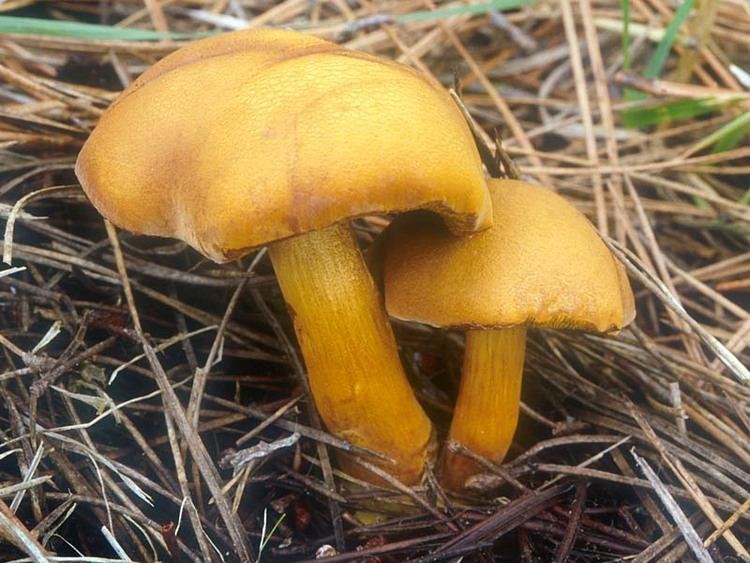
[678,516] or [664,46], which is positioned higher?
[664,46]

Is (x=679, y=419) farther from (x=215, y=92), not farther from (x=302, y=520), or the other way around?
(x=215, y=92)

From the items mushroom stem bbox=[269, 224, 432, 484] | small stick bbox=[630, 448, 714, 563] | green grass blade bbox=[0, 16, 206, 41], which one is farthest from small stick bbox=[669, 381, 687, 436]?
green grass blade bbox=[0, 16, 206, 41]

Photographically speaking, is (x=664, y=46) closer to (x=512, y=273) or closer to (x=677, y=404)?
(x=677, y=404)

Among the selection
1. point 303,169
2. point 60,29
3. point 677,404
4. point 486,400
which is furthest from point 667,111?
point 60,29

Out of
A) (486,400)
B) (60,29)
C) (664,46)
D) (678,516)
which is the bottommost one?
(678,516)

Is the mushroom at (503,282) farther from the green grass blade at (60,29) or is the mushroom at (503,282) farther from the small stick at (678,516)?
the green grass blade at (60,29)

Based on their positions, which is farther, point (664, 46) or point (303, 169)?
point (664, 46)

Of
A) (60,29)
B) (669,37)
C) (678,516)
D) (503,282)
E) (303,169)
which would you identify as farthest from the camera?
(669,37)
